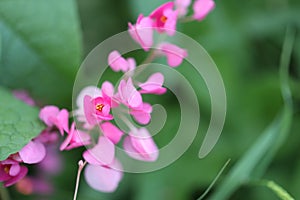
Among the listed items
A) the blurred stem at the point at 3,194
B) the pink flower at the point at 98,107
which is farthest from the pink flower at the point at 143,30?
the blurred stem at the point at 3,194

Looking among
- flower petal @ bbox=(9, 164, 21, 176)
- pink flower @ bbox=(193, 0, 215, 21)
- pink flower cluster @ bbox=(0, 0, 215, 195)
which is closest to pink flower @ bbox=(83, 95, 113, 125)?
pink flower cluster @ bbox=(0, 0, 215, 195)

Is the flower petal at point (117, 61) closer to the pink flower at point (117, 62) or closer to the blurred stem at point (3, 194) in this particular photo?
the pink flower at point (117, 62)

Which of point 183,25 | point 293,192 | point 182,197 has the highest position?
point 183,25

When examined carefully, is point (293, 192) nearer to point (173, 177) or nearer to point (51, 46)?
point (173, 177)

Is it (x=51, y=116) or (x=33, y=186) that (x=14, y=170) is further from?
(x=33, y=186)

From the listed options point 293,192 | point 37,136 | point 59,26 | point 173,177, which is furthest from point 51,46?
point 293,192

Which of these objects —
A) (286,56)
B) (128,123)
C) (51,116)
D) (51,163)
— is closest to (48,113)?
(51,116)
